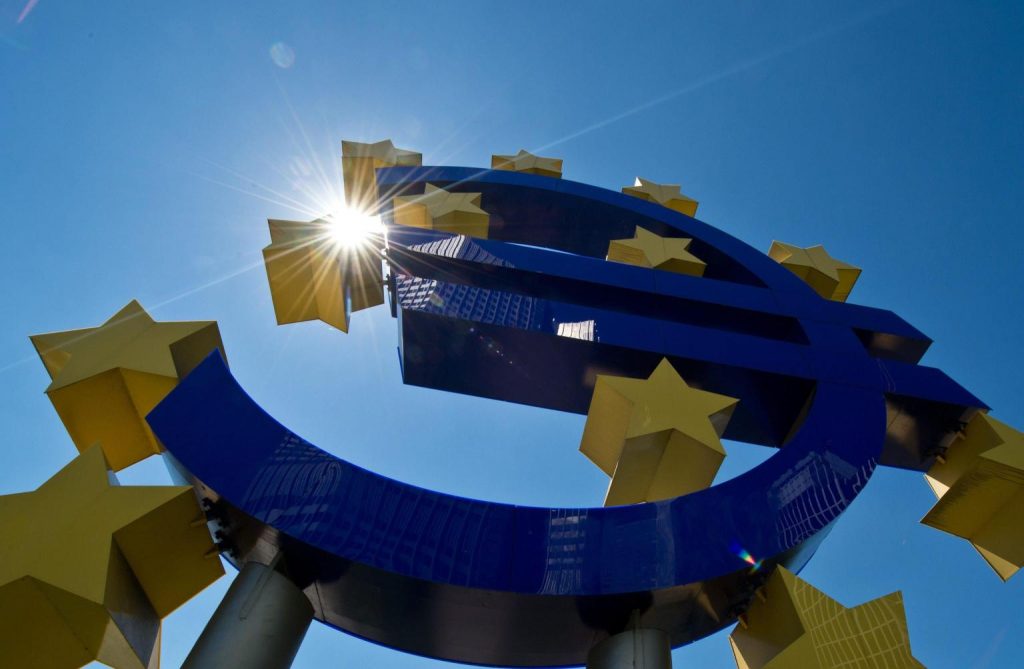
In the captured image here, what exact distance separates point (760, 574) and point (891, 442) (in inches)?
85.0

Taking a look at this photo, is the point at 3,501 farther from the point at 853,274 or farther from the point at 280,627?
the point at 853,274

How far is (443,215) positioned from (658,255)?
1.83 meters

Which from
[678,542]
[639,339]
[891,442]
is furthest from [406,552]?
[891,442]

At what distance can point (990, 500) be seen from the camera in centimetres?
355

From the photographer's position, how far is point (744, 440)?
4344mm

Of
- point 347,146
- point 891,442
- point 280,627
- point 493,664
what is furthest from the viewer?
point 347,146

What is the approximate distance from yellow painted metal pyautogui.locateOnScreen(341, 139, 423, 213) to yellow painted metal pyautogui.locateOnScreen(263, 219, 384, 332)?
198cm

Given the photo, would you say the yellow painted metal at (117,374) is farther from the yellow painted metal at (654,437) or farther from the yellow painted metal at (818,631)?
the yellow painted metal at (818,631)

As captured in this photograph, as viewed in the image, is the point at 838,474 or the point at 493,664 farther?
the point at 838,474

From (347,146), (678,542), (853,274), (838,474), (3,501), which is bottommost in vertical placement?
(3,501)

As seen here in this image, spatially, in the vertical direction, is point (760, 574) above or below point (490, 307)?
below

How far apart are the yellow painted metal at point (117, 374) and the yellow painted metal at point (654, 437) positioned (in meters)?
2.05

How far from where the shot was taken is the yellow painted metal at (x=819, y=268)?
17.9 feet

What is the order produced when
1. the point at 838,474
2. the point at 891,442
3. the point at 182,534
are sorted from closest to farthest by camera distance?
the point at 182,534, the point at 838,474, the point at 891,442
